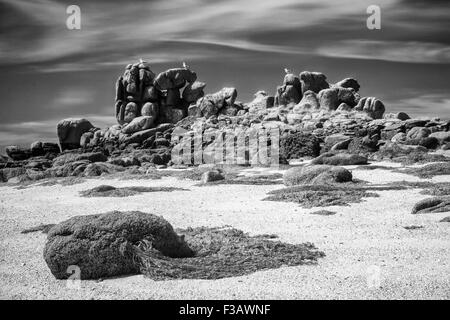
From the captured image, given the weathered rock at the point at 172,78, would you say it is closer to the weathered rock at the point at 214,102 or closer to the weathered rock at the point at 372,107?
the weathered rock at the point at 214,102

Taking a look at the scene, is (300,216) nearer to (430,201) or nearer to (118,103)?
(430,201)

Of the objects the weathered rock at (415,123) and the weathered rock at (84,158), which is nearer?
the weathered rock at (84,158)

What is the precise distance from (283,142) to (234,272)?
35.7 m

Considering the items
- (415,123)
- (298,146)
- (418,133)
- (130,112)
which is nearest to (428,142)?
(418,133)

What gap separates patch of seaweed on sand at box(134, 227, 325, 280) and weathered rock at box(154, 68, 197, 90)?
8073cm

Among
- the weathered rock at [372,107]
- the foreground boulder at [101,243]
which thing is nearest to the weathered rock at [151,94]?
the weathered rock at [372,107]

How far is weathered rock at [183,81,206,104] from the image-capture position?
298ft

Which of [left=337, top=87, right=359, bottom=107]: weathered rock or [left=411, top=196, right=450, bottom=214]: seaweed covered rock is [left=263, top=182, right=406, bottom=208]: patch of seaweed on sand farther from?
[left=337, top=87, right=359, bottom=107]: weathered rock

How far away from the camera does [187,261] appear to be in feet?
31.5

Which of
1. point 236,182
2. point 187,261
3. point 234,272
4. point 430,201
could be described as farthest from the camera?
point 236,182

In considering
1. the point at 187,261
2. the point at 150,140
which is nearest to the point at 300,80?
the point at 150,140

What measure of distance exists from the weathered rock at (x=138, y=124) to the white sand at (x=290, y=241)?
198 feet

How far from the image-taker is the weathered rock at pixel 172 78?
90.1 metres

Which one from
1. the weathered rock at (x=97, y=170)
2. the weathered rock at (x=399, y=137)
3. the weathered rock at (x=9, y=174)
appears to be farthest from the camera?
the weathered rock at (x=399, y=137)
